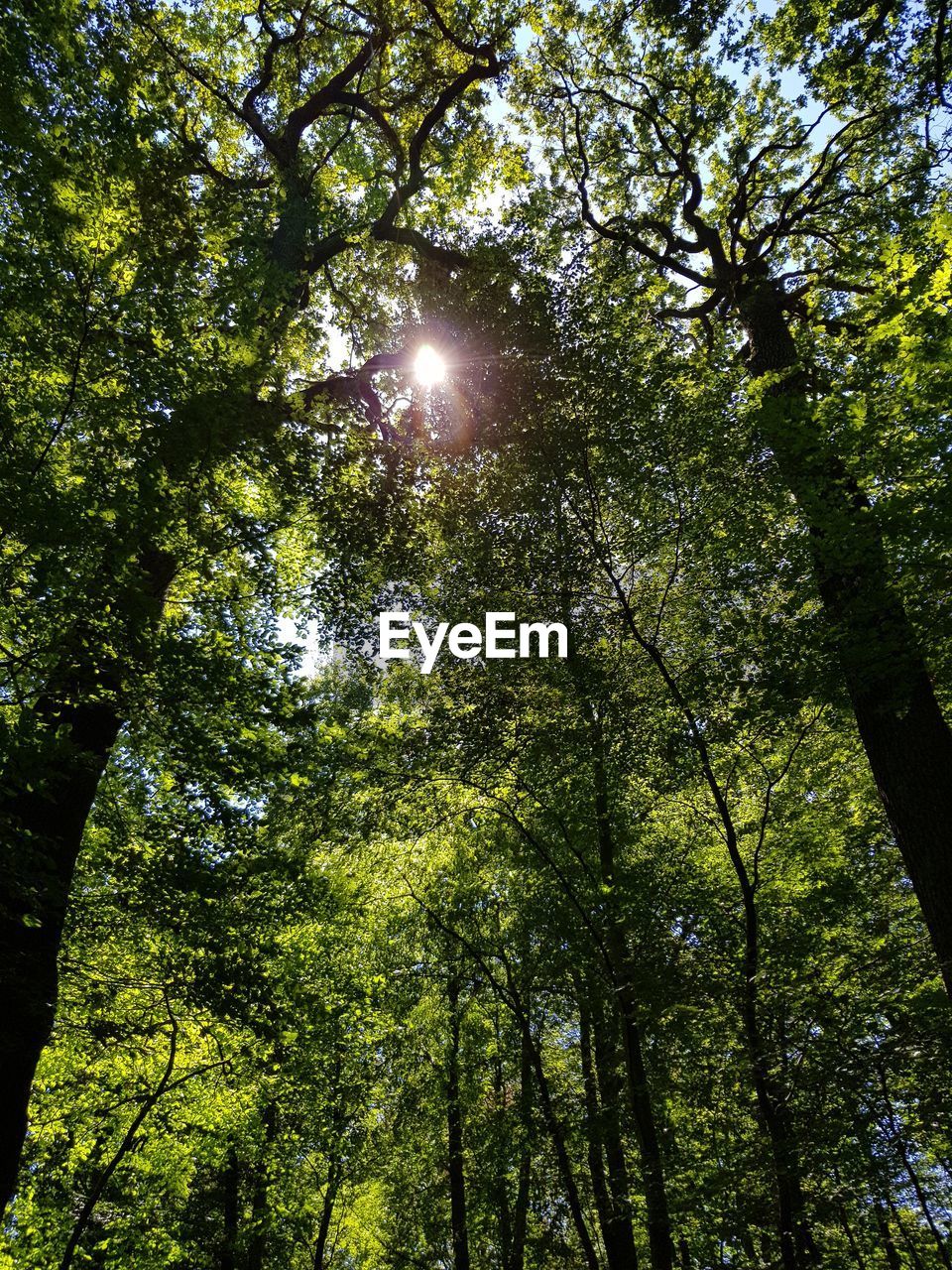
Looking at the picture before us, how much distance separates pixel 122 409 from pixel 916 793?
742 centimetres

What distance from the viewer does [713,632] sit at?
803cm

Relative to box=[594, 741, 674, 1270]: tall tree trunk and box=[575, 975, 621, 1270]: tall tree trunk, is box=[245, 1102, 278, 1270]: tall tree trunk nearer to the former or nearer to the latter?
box=[575, 975, 621, 1270]: tall tree trunk

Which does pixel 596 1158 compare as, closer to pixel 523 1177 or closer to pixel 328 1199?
pixel 523 1177

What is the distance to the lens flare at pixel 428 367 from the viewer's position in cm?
1065

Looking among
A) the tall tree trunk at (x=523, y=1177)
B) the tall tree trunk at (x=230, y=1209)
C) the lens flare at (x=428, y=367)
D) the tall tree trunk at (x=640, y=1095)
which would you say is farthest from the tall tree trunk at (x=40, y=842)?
the tall tree trunk at (x=230, y=1209)

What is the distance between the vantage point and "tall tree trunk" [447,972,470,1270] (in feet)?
47.9

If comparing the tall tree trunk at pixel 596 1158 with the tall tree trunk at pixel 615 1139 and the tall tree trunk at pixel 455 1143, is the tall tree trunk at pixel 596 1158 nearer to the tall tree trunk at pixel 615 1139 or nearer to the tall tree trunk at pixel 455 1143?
the tall tree trunk at pixel 615 1139

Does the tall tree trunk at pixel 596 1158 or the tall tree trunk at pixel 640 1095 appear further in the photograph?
the tall tree trunk at pixel 596 1158

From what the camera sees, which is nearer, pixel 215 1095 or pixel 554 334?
pixel 554 334

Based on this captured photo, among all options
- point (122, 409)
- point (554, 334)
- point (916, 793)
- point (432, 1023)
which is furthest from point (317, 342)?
point (432, 1023)

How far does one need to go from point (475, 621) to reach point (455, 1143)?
1340 cm

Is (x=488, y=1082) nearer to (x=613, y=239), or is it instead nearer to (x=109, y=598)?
(x=109, y=598)

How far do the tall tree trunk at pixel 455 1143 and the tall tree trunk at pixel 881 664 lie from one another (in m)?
11.2

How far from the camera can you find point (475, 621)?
9594 mm
